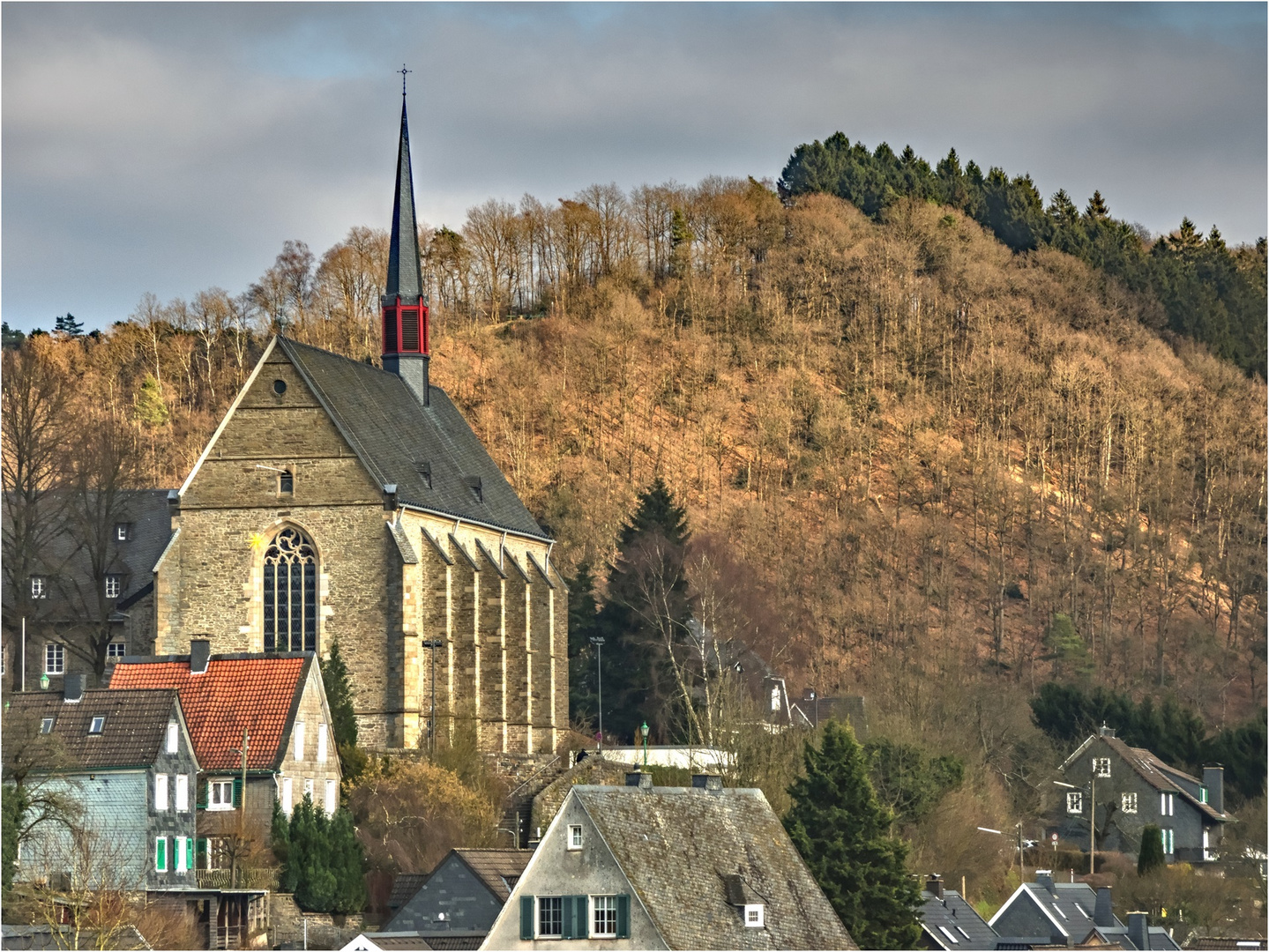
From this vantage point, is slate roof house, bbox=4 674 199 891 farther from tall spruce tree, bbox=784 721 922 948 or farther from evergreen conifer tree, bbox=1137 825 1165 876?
evergreen conifer tree, bbox=1137 825 1165 876

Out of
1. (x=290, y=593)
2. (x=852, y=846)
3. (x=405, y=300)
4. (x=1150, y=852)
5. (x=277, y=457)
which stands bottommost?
(x=1150, y=852)

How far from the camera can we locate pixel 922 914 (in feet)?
152

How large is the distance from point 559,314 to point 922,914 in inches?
3648

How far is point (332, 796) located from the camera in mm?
53438

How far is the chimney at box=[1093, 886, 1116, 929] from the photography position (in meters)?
55.6

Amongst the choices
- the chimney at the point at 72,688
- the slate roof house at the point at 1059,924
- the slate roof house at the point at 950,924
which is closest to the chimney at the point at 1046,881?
the slate roof house at the point at 1059,924

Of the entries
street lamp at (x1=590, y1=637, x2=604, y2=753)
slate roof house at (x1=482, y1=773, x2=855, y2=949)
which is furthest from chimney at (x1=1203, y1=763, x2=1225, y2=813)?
slate roof house at (x1=482, y1=773, x2=855, y2=949)

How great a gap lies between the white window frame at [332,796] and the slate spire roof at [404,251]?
1004 inches

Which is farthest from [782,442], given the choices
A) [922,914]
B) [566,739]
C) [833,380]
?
[922,914]

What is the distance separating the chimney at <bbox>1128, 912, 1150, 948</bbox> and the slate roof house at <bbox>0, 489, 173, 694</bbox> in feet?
84.5

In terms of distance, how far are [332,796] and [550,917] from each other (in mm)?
17756

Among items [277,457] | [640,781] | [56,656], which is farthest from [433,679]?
[640,781]

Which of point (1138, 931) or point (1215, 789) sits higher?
point (1215, 789)

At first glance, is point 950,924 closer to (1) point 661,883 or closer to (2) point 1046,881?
(2) point 1046,881
